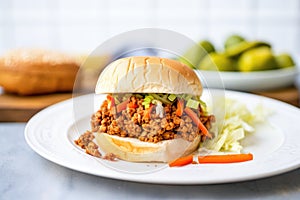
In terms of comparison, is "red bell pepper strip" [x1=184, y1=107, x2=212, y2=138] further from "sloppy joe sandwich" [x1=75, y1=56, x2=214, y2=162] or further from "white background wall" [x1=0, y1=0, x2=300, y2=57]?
"white background wall" [x1=0, y1=0, x2=300, y2=57]

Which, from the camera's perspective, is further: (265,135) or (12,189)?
(265,135)

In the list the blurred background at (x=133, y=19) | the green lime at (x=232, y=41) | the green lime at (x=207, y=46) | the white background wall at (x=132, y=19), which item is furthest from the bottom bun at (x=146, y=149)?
the white background wall at (x=132, y=19)

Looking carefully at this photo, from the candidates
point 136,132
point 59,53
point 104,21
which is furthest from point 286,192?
point 104,21

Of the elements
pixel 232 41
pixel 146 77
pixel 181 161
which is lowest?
pixel 181 161

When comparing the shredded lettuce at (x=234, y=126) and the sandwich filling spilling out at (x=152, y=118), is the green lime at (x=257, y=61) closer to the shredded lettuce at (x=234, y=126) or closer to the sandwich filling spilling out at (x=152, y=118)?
the shredded lettuce at (x=234, y=126)

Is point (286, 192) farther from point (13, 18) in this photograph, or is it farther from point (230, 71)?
point (13, 18)

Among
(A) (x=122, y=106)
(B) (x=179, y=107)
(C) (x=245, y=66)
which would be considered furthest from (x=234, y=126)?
(C) (x=245, y=66)

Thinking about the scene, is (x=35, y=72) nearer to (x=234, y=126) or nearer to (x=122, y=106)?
(x=122, y=106)
